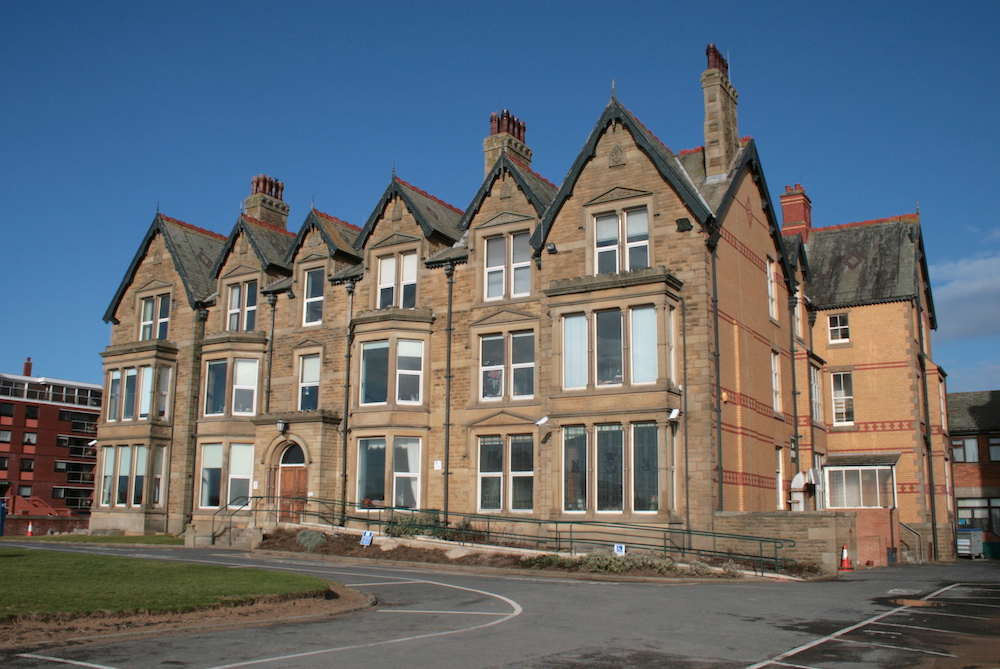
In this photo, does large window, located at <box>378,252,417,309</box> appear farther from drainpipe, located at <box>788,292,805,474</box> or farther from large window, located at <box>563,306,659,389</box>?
drainpipe, located at <box>788,292,805,474</box>

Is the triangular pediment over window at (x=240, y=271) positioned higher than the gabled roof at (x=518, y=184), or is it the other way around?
the gabled roof at (x=518, y=184)

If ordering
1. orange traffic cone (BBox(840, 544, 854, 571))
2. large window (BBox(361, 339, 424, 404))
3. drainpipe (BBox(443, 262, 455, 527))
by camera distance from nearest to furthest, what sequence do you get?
orange traffic cone (BBox(840, 544, 854, 571)) < drainpipe (BBox(443, 262, 455, 527)) < large window (BBox(361, 339, 424, 404))

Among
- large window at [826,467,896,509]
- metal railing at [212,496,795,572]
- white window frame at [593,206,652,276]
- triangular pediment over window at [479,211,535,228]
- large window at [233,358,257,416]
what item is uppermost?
triangular pediment over window at [479,211,535,228]

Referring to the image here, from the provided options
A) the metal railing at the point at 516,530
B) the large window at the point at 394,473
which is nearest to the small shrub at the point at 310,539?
the metal railing at the point at 516,530

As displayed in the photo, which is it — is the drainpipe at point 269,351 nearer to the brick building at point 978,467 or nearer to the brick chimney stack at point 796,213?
the brick chimney stack at point 796,213

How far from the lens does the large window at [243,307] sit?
115 ft

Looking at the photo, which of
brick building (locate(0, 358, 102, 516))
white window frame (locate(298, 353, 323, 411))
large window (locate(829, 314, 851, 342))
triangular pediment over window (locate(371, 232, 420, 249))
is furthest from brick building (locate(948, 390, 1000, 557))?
brick building (locate(0, 358, 102, 516))

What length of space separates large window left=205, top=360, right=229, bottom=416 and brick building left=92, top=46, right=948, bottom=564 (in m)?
0.07

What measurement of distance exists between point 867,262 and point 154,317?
29.3 meters

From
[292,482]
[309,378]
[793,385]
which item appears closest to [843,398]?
[793,385]

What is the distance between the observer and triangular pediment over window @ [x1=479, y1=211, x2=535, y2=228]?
94.9 ft

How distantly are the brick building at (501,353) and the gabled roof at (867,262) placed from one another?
2.54m

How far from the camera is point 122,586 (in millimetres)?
14891

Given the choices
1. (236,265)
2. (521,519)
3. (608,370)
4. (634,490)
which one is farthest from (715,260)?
(236,265)
